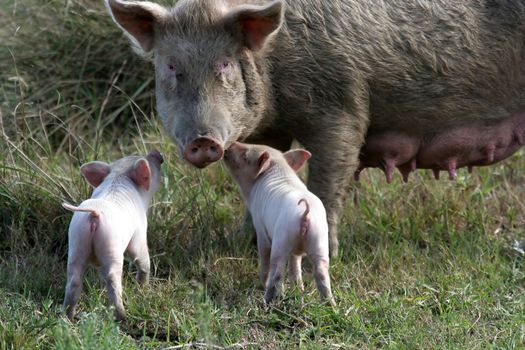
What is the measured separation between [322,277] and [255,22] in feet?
4.30

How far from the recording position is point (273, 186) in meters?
4.99

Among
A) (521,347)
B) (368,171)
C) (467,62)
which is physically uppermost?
(467,62)

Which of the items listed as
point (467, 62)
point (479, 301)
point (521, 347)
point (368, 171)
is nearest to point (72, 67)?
point (368, 171)

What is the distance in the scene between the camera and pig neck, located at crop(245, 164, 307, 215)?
4.91 meters

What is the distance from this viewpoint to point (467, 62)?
5832 mm

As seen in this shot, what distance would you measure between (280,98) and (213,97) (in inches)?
18.8

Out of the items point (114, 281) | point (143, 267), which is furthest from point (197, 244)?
point (114, 281)

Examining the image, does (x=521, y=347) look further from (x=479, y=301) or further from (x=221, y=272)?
(x=221, y=272)

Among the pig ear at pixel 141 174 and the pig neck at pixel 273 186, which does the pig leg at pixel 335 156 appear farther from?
the pig ear at pixel 141 174

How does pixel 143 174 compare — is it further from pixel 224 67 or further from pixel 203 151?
pixel 224 67

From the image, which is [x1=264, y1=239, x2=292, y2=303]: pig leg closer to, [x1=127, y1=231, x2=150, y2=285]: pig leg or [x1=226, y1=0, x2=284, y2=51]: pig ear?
[x1=127, y1=231, x2=150, y2=285]: pig leg

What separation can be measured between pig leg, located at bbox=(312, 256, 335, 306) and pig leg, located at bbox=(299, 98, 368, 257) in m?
0.86

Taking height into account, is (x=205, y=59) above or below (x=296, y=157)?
above

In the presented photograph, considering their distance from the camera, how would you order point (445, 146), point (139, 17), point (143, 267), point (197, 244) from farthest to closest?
point (445, 146) < point (197, 244) < point (139, 17) < point (143, 267)
